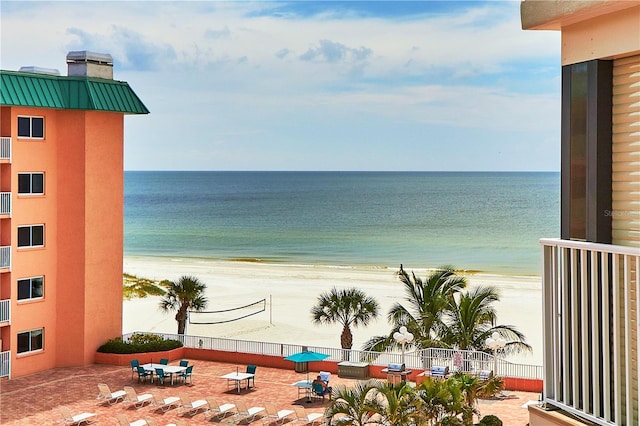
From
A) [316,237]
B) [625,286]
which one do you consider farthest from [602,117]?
[316,237]

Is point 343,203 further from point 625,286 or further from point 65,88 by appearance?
point 625,286

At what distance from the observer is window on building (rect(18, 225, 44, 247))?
28356mm

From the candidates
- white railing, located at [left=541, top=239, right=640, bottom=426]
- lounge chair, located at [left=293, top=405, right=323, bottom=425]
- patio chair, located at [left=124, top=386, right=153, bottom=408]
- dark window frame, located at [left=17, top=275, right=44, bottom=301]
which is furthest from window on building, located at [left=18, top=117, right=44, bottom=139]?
white railing, located at [left=541, top=239, right=640, bottom=426]

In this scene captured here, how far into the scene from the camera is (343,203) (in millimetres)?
144375

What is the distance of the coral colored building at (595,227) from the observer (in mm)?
7223

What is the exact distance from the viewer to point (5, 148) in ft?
90.0

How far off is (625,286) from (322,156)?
14642 cm

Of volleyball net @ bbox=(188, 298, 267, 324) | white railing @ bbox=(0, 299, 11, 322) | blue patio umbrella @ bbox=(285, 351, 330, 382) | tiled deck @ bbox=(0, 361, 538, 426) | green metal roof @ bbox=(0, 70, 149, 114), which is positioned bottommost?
volleyball net @ bbox=(188, 298, 267, 324)

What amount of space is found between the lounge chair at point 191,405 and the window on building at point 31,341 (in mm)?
7568

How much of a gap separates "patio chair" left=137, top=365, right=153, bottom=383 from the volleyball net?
1905 cm

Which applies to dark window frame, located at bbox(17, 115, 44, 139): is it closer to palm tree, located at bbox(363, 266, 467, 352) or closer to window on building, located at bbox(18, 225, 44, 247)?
window on building, located at bbox(18, 225, 44, 247)

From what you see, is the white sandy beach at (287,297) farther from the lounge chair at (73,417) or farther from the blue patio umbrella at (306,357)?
the lounge chair at (73,417)

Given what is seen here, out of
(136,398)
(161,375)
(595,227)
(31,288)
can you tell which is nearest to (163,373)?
(161,375)

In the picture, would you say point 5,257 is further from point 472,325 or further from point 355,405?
point 355,405
